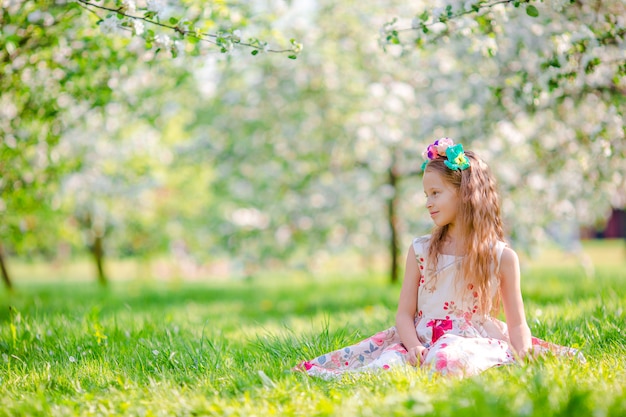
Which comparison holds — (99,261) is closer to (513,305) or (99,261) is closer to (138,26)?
(138,26)

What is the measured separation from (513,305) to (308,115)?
5.62 metres

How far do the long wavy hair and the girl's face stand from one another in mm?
23

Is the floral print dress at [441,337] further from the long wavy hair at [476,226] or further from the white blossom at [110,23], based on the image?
the white blossom at [110,23]

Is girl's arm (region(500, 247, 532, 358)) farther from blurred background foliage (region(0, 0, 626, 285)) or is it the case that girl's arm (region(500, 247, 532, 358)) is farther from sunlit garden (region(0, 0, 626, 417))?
blurred background foliage (region(0, 0, 626, 285))

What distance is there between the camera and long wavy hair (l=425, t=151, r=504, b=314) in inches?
122

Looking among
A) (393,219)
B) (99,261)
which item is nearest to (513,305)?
(393,219)

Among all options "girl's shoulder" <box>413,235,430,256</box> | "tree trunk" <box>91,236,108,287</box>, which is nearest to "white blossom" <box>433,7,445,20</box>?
"girl's shoulder" <box>413,235,430,256</box>

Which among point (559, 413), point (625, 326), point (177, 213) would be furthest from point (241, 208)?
point (559, 413)

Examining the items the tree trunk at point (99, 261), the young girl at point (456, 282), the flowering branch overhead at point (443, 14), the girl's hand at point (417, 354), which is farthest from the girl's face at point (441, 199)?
the tree trunk at point (99, 261)

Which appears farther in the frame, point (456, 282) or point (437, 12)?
point (437, 12)

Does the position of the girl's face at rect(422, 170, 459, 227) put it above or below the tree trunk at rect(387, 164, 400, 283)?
above

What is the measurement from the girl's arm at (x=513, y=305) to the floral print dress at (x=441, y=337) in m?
0.04

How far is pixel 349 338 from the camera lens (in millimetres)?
3537

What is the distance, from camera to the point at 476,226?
311 cm
